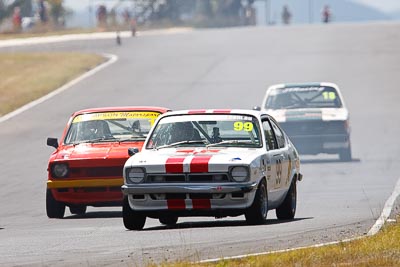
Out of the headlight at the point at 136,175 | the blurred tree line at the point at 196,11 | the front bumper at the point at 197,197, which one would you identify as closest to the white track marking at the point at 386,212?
the front bumper at the point at 197,197

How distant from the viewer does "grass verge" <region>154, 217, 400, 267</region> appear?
33.1 feet

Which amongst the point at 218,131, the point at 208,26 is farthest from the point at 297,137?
the point at 208,26

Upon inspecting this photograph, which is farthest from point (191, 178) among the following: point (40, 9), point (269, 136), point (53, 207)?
point (40, 9)

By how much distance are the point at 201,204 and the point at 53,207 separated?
145 inches

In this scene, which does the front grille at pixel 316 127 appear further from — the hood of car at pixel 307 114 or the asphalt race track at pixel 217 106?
the asphalt race track at pixel 217 106

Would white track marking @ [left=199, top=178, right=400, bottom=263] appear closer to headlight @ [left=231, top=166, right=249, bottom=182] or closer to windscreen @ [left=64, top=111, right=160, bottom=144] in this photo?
headlight @ [left=231, top=166, right=249, bottom=182]

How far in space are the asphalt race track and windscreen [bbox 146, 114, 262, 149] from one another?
914 mm

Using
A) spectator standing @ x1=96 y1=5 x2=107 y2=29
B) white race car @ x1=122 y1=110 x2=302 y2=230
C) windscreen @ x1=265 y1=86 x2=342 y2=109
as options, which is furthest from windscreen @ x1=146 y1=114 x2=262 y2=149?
spectator standing @ x1=96 y1=5 x2=107 y2=29

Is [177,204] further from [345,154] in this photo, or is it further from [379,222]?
[345,154]

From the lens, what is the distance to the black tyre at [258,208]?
538 inches

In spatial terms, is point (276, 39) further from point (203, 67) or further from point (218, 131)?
point (218, 131)

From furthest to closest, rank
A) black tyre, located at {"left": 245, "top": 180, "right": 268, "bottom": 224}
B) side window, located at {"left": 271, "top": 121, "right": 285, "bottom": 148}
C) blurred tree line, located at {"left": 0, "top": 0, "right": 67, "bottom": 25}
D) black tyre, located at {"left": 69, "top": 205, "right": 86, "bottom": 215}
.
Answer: blurred tree line, located at {"left": 0, "top": 0, "right": 67, "bottom": 25} → black tyre, located at {"left": 69, "top": 205, "right": 86, "bottom": 215} → side window, located at {"left": 271, "top": 121, "right": 285, "bottom": 148} → black tyre, located at {"left": 245, "top": 180, "right": 268, "bottom": 224}

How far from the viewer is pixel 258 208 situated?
13695 mm

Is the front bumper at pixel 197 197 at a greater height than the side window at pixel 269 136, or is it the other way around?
the side window at pixel 269 136
